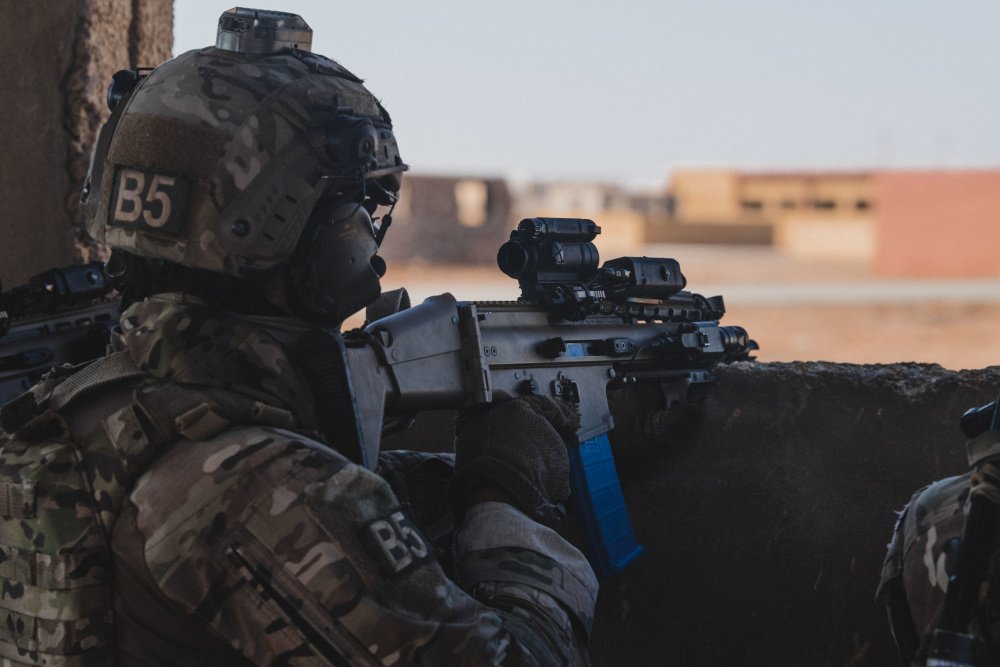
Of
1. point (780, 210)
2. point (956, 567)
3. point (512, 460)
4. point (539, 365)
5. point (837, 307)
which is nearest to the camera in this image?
point (956, 567)

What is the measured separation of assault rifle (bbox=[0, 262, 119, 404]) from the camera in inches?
164

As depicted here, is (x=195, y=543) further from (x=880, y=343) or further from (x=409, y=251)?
(x=409, y=251)

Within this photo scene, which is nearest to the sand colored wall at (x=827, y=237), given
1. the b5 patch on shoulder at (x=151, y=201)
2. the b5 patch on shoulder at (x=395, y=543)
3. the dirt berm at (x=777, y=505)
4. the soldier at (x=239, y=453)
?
the dirt berm at (x=777, y=505)

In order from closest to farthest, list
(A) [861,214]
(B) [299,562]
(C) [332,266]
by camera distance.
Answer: (B) [299,562]
(C) [332,266]
(A) [861,214]

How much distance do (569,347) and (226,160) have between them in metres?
1.46

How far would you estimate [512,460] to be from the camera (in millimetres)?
2744

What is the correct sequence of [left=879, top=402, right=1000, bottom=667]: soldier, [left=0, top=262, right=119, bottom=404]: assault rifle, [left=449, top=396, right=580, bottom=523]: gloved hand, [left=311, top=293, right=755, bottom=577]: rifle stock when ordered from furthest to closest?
[left=0, top=262, right=119, bottom=404]: assault rifle
[left=311, top=293, right=755, bottom=577]: rifle stock
[left=449, top=396, right=580, bottom=523]: gloved hand
[left=879, top=402, right=1000, bottom=667]: soldier

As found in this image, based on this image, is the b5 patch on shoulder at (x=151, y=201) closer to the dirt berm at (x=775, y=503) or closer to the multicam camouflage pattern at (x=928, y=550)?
the multicam camouflage pattern at (x=928, y=550)

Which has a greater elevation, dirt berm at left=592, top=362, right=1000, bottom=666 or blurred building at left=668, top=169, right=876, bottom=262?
dirt berm at left=592, top=362, right=1000, bottom=666

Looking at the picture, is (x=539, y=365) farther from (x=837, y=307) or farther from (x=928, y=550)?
(x=837, y=307)

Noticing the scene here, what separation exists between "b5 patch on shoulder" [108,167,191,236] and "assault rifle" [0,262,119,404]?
76.8 inches

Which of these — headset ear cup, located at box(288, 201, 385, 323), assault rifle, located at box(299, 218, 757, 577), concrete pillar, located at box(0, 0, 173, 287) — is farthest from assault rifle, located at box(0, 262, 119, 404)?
headset ear cup, located at box(288, 201, 385, 323)

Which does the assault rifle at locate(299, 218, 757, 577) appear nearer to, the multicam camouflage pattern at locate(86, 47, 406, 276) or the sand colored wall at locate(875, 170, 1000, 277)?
the multicam camouflage pattern at locate(86, 47, 406, 276)

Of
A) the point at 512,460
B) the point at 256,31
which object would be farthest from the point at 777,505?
the point at 256,31
